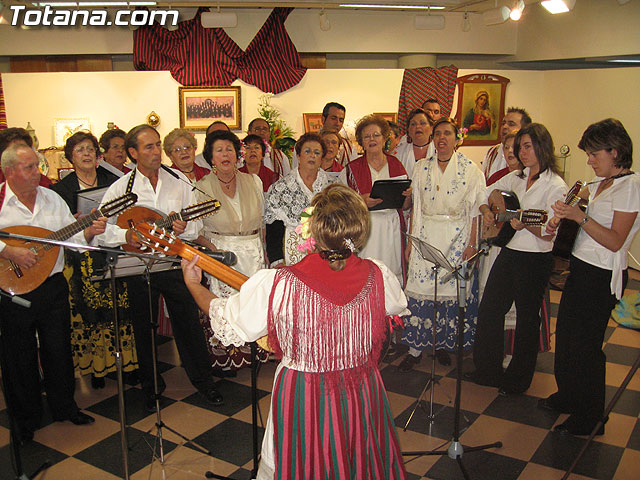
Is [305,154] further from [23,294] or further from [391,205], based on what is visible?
[23,294]

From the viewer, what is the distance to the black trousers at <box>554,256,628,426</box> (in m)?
3.23

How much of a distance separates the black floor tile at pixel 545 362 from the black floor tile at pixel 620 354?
1.53ft

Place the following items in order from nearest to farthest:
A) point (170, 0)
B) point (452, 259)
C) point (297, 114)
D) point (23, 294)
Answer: point (23, 294)
point (452, 259)
point (170, 0)
point (297, 114)

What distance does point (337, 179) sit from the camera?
461cm

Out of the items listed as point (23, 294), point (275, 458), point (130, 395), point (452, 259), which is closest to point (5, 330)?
point (23, 294)

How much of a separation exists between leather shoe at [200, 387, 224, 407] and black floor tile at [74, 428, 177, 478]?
1.64 ft

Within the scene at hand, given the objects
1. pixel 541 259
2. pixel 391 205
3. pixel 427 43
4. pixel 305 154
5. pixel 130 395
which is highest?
pixel 427 43

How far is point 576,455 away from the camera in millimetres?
3213

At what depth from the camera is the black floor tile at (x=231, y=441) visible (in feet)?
10.5

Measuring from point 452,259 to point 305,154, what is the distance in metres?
1.36

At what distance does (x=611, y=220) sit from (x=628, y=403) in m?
1.49

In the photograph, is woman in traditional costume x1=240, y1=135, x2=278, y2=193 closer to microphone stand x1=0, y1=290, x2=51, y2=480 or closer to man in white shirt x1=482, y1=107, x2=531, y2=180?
man in white shirt x1=482, y1=107, x2=531, y2=180

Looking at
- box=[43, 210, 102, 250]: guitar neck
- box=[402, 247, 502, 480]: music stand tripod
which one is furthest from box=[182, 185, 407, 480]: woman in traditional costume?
box=[43, 210, 102, 250]: guitar neck

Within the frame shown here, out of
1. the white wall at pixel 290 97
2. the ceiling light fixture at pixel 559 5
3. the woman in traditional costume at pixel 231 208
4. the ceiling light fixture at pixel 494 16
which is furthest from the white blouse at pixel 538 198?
the white wall at pixel 290 97
